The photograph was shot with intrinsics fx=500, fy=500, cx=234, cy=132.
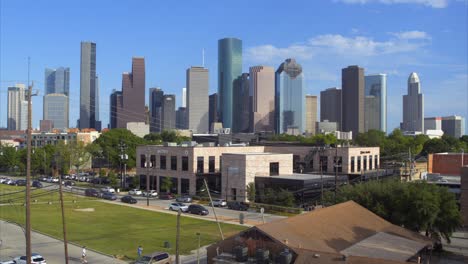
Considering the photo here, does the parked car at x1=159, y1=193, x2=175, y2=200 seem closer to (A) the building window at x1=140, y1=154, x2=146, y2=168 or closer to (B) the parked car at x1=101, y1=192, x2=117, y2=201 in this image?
(B) the parked car at x1=101, y1=192, x2=117, y2=201

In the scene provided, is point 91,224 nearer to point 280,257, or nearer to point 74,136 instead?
point 280,257

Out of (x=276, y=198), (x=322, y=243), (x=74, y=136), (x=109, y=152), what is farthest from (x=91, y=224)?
(x=74, y=136)

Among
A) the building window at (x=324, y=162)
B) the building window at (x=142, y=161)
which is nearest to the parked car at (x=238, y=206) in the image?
the building window at (x=324, y=162)

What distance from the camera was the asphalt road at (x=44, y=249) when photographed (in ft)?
126

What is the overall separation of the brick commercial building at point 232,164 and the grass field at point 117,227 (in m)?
15.3

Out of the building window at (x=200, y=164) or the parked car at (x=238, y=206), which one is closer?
the parked car at (x=238, y=206)

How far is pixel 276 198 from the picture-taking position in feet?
220

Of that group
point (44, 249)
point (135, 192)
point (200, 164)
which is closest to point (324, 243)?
point (44, 249)

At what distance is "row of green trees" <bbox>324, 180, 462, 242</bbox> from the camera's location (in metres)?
40.1

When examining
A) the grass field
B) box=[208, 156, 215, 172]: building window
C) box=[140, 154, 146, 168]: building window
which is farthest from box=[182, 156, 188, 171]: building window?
the grass field

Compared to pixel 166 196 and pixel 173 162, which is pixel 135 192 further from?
pixel 166 196

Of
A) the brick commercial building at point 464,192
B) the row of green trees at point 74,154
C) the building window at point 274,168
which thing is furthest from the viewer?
the row of green trees at point 74,154

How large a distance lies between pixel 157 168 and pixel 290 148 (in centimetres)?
2560

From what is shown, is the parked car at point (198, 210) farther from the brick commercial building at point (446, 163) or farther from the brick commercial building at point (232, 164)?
the brick commercial building at point (446, 163)
